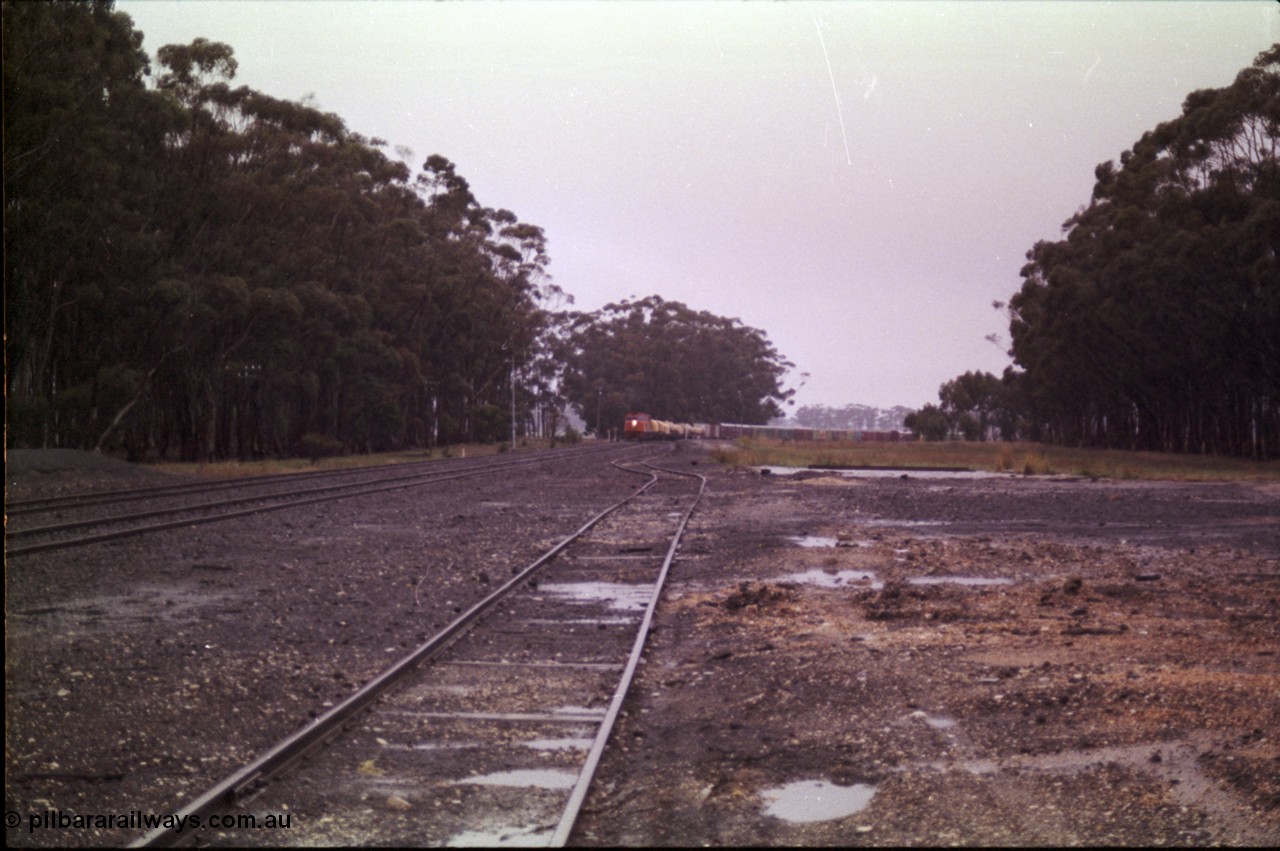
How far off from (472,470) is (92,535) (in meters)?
27.2

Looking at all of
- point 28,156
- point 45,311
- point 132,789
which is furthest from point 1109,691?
point 45,311

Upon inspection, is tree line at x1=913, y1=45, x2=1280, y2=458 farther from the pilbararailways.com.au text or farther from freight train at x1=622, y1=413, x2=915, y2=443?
the pilbararailways.com.au text

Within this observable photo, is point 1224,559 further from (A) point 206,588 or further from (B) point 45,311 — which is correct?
(B) point 45,311

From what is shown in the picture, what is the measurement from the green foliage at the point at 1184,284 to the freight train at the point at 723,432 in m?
45.6

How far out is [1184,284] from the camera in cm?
5241

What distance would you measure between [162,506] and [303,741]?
19.0 m

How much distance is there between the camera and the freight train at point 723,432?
388 ft

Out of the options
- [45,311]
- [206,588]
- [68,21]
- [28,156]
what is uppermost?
[68,21]

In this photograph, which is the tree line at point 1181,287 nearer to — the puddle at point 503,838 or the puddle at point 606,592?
the puddle at point 606,592

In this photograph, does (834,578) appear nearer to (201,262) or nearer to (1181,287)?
(201,262)

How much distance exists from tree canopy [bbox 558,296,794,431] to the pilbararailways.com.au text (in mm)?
129589

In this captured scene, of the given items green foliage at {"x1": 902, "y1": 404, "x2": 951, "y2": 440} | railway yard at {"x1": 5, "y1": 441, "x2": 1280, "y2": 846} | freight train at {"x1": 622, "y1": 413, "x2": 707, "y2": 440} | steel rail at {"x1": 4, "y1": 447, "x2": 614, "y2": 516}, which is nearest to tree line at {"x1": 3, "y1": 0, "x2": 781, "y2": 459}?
steel rail at {"x1": 4, "y1": 447, "x2": 614, "y2": 516}

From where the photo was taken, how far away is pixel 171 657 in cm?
916

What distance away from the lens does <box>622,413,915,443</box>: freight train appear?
118312 mm
